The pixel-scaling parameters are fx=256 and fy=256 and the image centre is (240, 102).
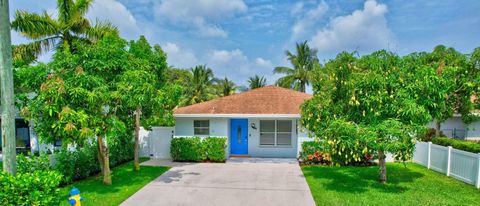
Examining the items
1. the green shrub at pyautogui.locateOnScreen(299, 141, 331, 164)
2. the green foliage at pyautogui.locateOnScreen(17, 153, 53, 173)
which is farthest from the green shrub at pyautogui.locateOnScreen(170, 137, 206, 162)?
the green foliage at pyautogui.locateOnScreen(17, 153, 53, 173)

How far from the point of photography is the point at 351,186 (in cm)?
867

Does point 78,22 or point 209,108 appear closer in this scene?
point 78,22

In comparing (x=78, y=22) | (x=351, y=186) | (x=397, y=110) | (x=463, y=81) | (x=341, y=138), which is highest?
(x=78, y=22)

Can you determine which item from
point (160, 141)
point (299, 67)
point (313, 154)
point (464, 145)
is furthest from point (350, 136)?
point (299, 67)

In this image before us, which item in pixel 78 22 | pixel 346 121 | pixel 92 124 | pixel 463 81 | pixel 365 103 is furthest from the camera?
pixel 78 22

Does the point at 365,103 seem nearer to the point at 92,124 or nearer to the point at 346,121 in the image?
the point at 346,121

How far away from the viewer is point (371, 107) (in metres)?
7.49

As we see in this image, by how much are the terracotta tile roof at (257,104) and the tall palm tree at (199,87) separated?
1414 cm

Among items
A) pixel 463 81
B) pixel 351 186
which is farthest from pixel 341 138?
pixel 463 81

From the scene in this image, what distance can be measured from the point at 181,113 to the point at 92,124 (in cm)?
681

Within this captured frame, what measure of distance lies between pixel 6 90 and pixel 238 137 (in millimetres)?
10862

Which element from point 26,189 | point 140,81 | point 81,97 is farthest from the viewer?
point 140,81

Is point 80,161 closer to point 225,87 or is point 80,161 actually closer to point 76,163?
point 76,163

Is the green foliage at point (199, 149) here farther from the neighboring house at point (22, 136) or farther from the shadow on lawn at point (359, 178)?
the neighboring house at point (22, 136)
